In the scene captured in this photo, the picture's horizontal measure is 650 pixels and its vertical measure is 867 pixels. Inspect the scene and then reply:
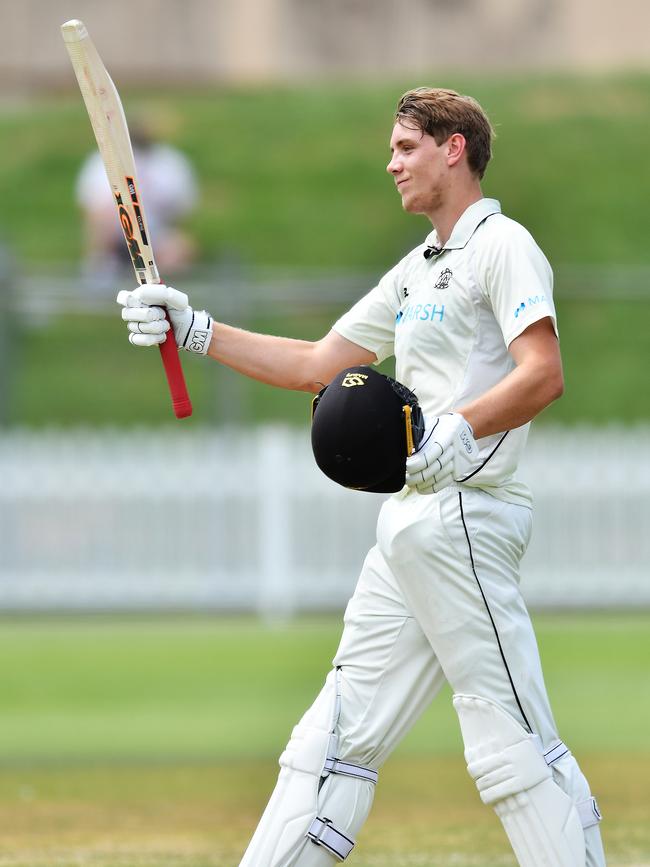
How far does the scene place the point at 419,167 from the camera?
15.9 feet

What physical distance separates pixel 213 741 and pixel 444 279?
445 cm

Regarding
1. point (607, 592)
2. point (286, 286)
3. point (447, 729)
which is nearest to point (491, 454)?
point (447, 729)

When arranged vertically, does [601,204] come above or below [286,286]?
above

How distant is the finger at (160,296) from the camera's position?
16.2 ft

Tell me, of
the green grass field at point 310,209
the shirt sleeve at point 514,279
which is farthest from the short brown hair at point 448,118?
the green grass field at point 310,209

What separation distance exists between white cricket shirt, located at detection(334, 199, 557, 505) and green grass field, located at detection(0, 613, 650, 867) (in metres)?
1.74

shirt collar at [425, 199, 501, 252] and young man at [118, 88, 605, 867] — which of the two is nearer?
young man at [118, 88, 605, 867]

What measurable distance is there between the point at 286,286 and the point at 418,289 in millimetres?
10613

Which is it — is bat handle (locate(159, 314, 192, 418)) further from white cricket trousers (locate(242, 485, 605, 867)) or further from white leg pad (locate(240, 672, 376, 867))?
white leg pad (locate(240, 672, 376, 867))

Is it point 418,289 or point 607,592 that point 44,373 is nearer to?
point 607,592

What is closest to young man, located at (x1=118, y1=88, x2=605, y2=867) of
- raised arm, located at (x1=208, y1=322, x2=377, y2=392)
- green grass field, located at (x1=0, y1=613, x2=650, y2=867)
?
raised arm, located at (x1=208, y1=322, x2=377, y2=392)

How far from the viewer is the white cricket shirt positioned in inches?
181

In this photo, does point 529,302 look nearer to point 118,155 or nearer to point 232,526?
point 118,155

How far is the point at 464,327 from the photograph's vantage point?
186 inches
